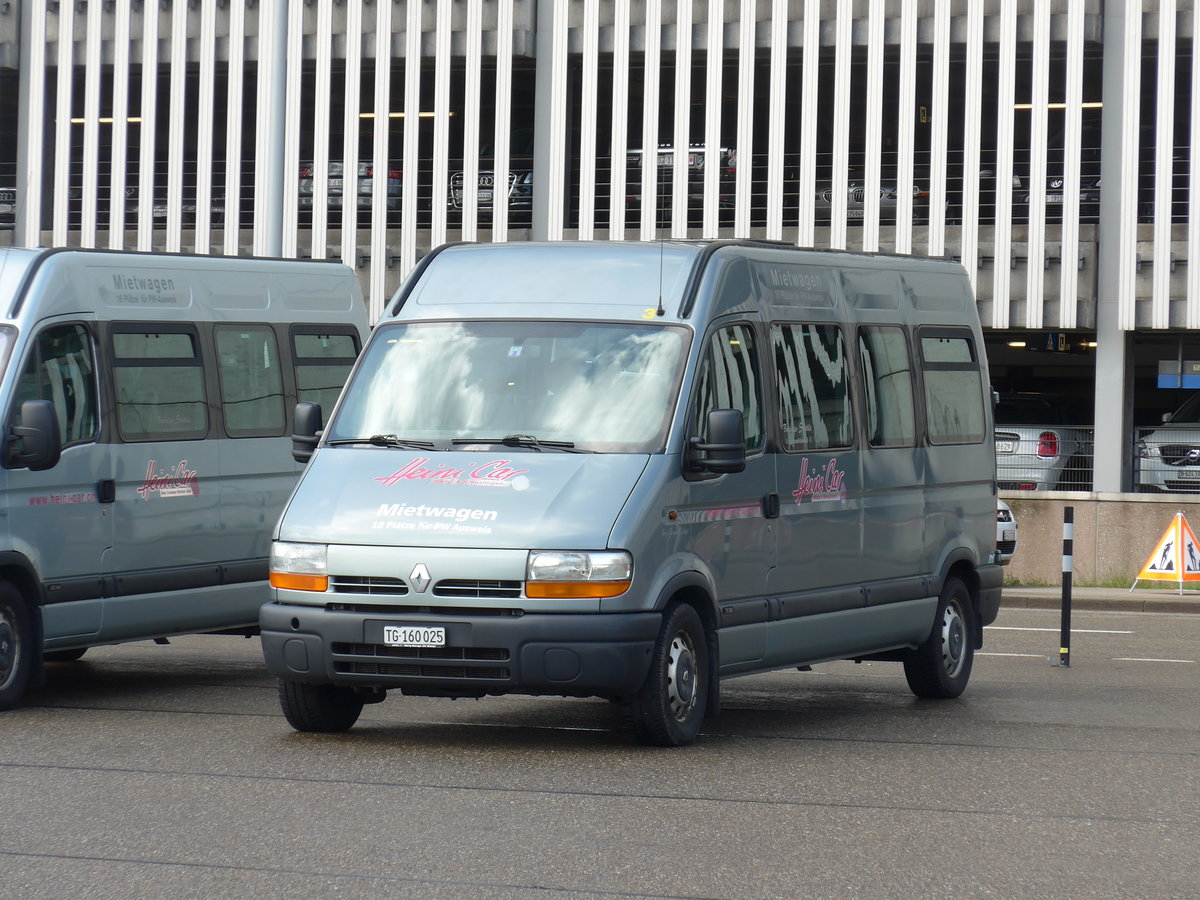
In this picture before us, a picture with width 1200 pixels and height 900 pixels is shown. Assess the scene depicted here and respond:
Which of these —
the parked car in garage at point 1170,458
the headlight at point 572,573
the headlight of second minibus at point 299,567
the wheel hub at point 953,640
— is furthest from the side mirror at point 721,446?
the parked car in garage at point 1170,458

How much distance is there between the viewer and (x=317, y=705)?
9.74 m

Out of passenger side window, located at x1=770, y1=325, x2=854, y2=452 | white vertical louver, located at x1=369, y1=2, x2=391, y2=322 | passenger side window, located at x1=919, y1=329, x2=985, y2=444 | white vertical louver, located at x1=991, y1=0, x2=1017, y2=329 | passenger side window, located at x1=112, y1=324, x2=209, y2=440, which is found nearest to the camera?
passenger side window, located at x1=770, y1=325, x2=854, y2=452

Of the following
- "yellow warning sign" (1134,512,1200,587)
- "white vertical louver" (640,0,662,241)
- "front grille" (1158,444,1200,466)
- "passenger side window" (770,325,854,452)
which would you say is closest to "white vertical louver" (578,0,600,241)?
"white vertical louver" (640,0,662,241)

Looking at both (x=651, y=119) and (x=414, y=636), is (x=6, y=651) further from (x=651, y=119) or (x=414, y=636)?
(x=651, y=119)

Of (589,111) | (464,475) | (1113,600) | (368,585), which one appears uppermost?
(589,111)

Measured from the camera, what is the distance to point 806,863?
6.83 metres

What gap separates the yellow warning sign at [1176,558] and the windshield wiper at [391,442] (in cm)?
1395

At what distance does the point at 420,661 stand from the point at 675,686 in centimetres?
124

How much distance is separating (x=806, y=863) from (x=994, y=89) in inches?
916

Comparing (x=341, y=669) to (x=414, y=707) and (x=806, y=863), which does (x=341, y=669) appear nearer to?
(x=414, y=707)

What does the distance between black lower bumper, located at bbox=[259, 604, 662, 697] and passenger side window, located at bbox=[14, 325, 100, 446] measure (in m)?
2.71

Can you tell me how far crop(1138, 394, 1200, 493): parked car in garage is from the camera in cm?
2381

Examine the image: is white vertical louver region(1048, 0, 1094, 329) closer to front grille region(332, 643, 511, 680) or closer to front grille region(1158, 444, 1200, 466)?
front grille region(1158, 444, 1200, 466)

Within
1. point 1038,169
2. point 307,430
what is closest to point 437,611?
point 307,430
